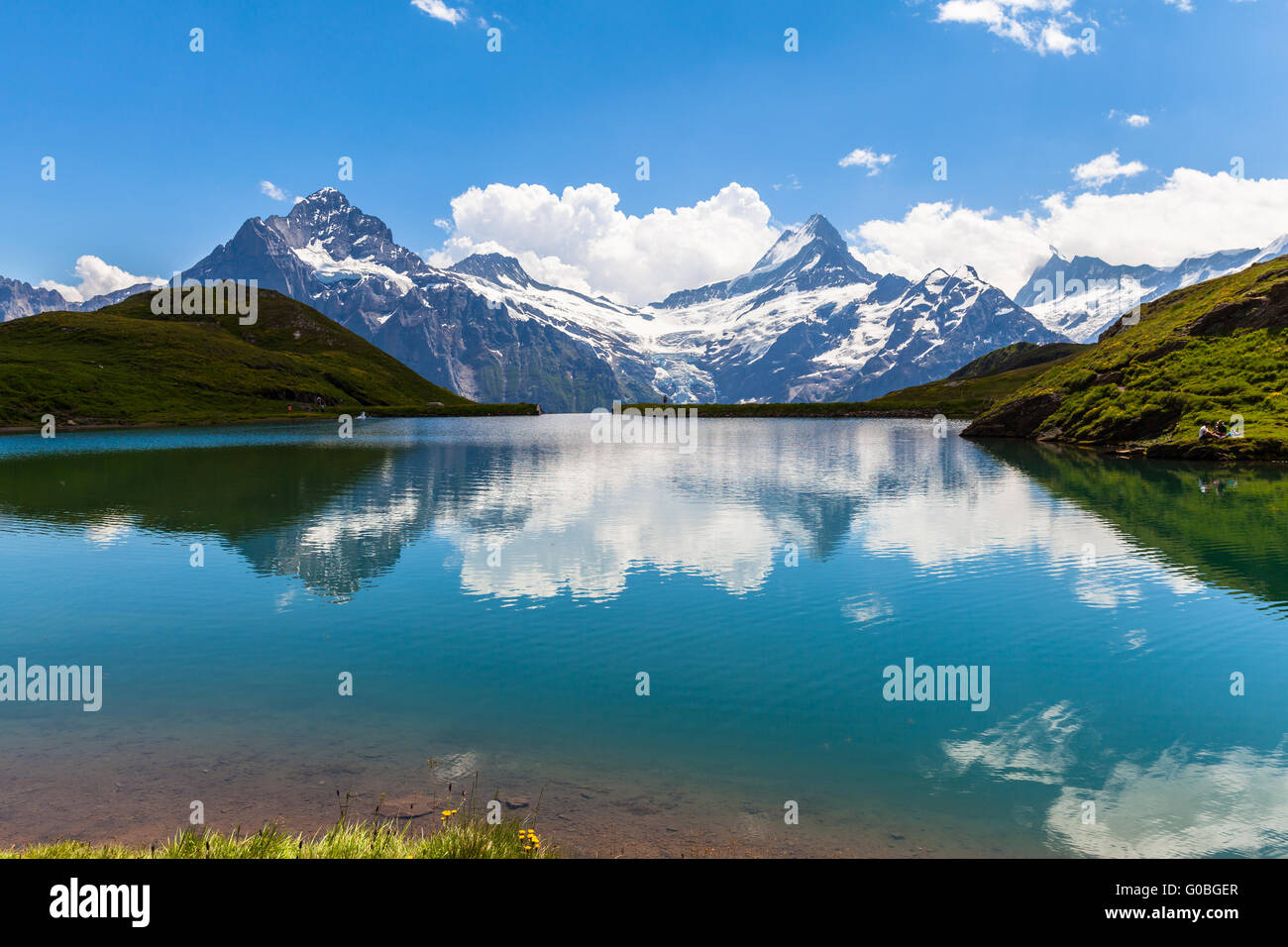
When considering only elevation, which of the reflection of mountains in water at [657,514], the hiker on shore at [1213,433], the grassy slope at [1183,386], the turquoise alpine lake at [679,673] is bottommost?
the turquoise alpine lake at [679,673]

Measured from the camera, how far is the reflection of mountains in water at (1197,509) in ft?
130

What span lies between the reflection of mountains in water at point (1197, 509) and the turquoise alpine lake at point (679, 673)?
0.47 meters

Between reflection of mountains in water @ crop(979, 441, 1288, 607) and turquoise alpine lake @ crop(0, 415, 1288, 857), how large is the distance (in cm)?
47

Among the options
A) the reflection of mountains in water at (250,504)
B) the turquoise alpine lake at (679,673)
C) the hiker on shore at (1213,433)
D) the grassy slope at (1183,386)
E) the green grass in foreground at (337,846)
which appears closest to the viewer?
the green grass in foreground at (337,846)

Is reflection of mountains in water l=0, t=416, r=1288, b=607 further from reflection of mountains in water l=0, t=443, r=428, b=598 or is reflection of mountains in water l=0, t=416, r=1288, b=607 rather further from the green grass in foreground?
the green grass in foreground

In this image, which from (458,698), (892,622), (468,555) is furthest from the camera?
(468,555)

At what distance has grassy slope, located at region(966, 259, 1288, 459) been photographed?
94625 millimetres

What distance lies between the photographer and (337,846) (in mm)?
12703

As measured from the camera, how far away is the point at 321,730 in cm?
2055

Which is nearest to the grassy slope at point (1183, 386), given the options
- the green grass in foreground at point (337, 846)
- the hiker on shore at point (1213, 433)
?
the hiker on shore at point (1213, 433)

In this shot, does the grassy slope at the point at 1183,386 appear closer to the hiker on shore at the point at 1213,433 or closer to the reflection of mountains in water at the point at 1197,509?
the hiker on shore at the point at 1213,433
